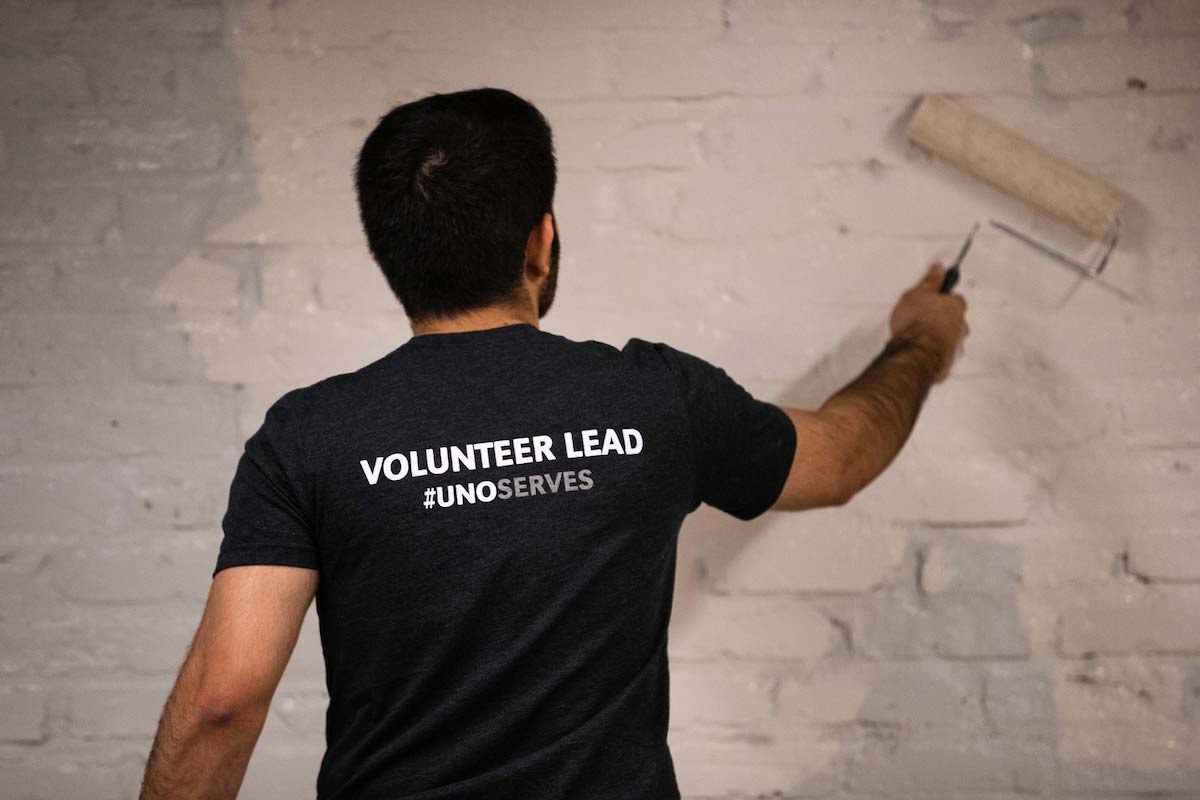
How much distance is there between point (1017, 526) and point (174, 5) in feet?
3.92

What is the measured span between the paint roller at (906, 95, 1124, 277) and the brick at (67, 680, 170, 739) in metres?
1.15

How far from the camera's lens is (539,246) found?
2.94 ft

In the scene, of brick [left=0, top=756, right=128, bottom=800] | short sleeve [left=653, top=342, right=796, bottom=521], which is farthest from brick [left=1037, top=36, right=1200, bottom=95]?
brick [left=0, top=756, right=128, bottom=800]

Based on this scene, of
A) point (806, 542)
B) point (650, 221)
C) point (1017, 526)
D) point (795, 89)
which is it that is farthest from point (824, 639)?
point (795, 89)

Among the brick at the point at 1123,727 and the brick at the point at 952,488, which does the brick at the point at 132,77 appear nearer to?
the brick at the point at 952,488

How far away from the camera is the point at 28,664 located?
1.33 meters

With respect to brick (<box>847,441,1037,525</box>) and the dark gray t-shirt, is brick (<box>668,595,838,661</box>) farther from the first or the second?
the dark gray t-shirt

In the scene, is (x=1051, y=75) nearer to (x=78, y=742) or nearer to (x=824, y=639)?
(x=824, y=639)

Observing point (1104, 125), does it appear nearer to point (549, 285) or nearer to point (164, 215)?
point (549, 285)

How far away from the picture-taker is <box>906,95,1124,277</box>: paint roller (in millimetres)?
1227

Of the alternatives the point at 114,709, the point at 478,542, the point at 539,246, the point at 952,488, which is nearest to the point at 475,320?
the point at 539,246

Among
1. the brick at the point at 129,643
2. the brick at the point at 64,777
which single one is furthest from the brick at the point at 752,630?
the brick at the point at 64,777

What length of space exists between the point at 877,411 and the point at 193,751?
675mm

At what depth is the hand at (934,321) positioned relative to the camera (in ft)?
3.88
